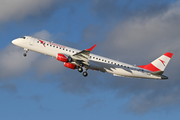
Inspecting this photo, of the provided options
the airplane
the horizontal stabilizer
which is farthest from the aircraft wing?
the horizontal stabilizer

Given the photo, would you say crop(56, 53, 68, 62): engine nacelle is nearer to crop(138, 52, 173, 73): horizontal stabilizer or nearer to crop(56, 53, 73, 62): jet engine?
crop(56, 53, 73, 62): jet engine

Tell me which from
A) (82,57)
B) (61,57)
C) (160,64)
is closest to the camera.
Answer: (61,57)

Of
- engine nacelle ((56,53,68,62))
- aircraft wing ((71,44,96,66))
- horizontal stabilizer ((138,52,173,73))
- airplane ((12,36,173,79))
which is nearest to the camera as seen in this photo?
aircraft wing ((71,44,96,66))

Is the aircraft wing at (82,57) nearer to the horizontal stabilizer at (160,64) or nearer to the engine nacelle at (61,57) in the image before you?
the engine nacelle at (61,57)

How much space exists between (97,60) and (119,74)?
576 cm

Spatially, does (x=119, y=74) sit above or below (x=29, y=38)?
below

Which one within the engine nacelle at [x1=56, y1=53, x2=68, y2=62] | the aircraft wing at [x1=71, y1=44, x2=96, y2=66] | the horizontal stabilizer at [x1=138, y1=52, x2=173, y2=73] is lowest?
the engine nacelle at [x1=56, y1=53, x2=68, y2=62]

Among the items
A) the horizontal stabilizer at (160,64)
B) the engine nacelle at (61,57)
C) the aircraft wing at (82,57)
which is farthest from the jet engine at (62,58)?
the horizontal stabilizer at (160,64)

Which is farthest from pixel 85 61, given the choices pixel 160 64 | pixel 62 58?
pixel 160 64

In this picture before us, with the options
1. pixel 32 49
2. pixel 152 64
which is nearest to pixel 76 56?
pixel 32 49

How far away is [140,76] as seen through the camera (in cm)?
8569

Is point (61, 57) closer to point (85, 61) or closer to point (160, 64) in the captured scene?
point (85, 61)

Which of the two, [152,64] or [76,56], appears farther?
[152,64]

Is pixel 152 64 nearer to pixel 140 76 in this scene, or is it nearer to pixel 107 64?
pixel 140 76
